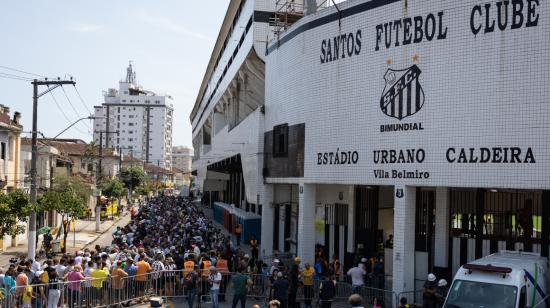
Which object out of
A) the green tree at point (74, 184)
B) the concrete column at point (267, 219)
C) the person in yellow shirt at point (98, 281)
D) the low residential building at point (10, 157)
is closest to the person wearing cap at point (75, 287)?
the person in yellow shirt at point (98, 281)

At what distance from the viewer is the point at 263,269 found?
2234 cm

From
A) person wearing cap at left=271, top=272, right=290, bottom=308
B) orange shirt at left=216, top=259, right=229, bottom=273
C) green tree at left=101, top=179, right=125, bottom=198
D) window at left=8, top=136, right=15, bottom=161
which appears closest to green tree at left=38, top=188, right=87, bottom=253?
window at left=8, top=136, right=15, bottom=161

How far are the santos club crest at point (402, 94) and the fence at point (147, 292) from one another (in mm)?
5627

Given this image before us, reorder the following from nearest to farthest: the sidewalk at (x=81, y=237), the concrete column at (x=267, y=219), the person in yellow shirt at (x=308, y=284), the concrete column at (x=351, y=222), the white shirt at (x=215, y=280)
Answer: the white shirt at (x=215, y=280)
the person in yellow shirt at (x=308, y=284)
the concrete column at (x=351, y=222)
the concrete column at (x=267, y=219)
the sidewalk at (x=81, y=237)

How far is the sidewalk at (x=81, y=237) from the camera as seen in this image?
32794mm

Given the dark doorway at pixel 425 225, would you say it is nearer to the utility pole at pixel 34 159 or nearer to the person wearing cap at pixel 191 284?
the person wearing cap at pixel 191 284

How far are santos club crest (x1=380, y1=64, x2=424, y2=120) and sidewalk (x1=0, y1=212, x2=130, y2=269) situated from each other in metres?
17.3

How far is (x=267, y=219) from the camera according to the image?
30.4 meters

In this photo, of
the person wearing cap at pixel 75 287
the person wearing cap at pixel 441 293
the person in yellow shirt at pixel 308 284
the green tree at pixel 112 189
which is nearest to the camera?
the person wearing cap at pixel 441 293

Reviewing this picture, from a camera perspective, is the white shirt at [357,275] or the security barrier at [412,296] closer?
the security barrier at [412,296]

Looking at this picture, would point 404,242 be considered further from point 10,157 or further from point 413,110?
point 10,157

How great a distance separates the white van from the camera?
46.2 ft

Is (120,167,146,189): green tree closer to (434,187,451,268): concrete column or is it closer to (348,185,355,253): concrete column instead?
(348,185,355,253): concrete column

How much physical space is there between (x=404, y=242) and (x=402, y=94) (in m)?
4.65
